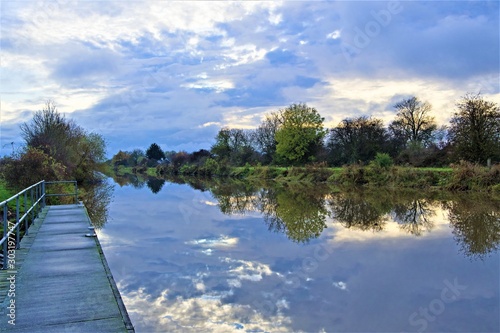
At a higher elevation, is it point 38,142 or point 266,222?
point 38,142

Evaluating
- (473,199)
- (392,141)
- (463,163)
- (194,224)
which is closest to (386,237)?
(194,224)

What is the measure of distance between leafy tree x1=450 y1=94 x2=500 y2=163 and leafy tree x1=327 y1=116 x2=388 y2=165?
11795mm

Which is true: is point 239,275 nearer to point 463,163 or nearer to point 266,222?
point 266,222

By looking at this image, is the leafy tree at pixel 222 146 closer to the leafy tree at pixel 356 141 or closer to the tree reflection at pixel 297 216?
the leafy tree at pixel 356 141

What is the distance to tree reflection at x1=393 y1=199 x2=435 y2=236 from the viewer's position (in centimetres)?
1241

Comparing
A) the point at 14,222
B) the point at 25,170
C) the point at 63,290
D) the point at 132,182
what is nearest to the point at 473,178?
the point at 14,222

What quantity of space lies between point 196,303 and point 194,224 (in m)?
7.71

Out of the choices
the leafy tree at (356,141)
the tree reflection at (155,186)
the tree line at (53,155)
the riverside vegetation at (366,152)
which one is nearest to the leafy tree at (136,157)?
the riverside vegetation at (366,152)

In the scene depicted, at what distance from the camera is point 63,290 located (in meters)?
4.83

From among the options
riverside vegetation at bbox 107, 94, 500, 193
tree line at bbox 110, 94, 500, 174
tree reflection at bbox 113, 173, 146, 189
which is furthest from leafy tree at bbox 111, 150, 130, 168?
tree reflection at bbox 113, 173, 146, 189

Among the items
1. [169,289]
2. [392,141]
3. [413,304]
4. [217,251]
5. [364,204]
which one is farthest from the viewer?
[392,141]

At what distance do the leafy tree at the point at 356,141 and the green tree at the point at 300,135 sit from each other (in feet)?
8.32

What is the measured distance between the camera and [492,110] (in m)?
25.0

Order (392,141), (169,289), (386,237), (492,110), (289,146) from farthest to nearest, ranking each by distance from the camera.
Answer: (289,146)
(392,141)
(492,110)
(386,237)
(169,289)
